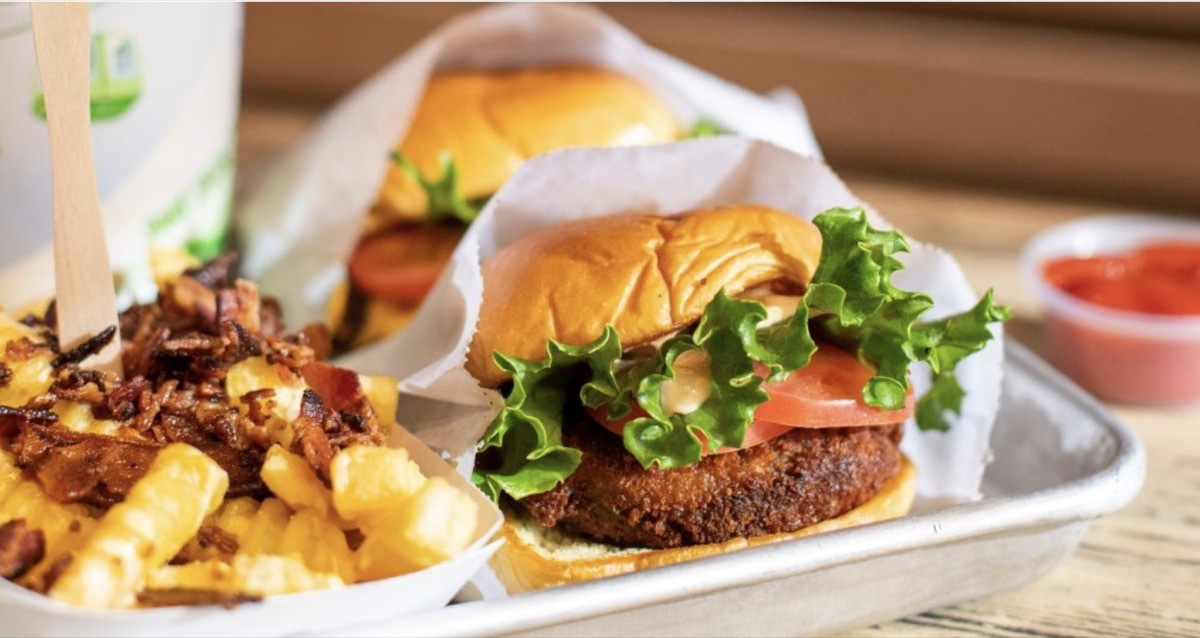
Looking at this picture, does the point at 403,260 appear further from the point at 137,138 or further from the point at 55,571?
the point at 55,571

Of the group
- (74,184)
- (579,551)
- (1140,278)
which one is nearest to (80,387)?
(74,184)

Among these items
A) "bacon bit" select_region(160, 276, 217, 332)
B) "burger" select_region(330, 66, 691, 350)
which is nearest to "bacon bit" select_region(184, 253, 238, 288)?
"bacon bit" select_region(160, 276, 217, 332)

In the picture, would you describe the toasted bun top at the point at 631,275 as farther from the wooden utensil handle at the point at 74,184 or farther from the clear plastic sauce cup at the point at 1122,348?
the clear plastic sauce cup at the point at 1122,348

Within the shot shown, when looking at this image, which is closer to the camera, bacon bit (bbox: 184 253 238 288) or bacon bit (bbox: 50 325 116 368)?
bacon bit (bbox: 50 325 116 368)

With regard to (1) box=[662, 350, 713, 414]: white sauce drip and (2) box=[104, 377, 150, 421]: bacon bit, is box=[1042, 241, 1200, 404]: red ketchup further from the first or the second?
(2) box=[104, 377, 150, 421]: bacon bit

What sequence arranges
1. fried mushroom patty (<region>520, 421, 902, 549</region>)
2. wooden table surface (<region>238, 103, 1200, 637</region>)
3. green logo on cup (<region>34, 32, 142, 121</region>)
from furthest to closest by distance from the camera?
green logo on cup (<region>34, 32, 142, 121</region>) < wooden table surface (<region>238, 103, 1200, 637</region>) < fried mushroom patty (<region>520, 421, 902, 549</region>)

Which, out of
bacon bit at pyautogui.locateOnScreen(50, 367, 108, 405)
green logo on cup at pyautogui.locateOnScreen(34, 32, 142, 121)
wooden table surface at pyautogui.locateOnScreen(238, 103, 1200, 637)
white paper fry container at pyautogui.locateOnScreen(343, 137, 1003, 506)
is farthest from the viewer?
green logo on cup at pyautogui.locateOnScreen(34, 32, 142, 121)

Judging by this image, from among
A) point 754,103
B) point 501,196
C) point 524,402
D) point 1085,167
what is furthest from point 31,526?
point 1085,167
